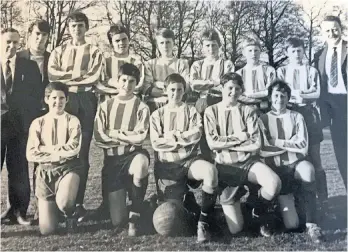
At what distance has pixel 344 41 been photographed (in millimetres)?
1812

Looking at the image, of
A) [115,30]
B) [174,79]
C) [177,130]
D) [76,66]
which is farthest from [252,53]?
[76,66]

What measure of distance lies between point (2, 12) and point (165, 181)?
0.94m

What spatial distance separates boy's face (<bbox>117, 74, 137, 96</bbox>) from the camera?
5.65ft

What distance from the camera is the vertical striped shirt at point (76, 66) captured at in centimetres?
172

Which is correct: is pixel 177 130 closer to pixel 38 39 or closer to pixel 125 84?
pixel 125 84

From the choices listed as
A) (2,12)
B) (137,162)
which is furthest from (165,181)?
(2,12)

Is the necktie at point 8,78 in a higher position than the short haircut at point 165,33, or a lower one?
lower

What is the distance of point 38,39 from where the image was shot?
1738 millimetres

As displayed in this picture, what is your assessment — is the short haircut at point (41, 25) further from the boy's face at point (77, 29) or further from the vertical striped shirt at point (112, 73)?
the vertical striped shirt at point (112, 73)

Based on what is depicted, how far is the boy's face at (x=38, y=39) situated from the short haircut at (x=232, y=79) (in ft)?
2.36

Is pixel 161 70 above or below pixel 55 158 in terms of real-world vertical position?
above

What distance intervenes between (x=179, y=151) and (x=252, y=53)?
495 mm

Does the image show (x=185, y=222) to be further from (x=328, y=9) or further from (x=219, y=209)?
(x=328, y=9)

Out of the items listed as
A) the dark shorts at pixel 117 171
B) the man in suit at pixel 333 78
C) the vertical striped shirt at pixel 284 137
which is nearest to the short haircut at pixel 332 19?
the man in suit at pixel 333 78
